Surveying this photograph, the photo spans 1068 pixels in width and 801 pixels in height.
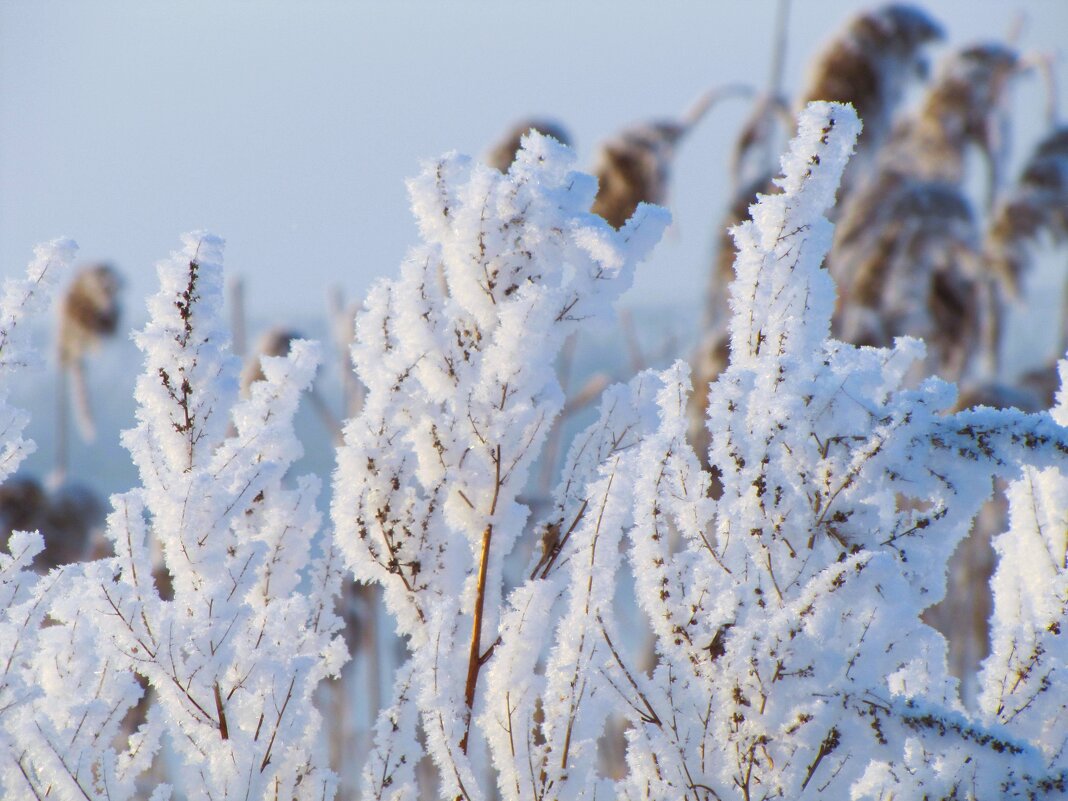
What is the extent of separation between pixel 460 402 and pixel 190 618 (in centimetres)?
39

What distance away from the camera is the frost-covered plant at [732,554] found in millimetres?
1019

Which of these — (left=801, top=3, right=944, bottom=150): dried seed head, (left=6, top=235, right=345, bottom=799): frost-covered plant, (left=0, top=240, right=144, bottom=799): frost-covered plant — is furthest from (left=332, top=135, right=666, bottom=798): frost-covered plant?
(left=801, top=3, right=944, bottom=150): dried seed head

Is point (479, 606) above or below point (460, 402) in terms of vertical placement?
below

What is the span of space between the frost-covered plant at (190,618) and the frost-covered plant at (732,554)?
12cm

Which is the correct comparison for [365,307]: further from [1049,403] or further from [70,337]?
[1049,403]

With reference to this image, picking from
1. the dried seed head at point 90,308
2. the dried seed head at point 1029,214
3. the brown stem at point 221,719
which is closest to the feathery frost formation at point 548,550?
the brown stem at point 221,719

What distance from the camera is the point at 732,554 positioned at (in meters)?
1.12

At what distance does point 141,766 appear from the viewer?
1240 millimetres

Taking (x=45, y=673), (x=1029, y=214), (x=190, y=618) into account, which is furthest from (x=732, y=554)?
(x=1029, y=214)

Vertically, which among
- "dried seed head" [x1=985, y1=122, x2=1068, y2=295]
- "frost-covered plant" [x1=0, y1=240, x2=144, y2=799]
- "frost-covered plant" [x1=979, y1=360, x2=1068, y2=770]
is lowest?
"frost-covered plant" [x1=0, y1=240, x2=144, y2=799]

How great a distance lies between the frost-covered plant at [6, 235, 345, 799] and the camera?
3.63 feet

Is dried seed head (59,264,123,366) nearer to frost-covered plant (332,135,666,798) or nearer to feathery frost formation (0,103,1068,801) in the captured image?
feathery frost formation (0,103,1068,801)

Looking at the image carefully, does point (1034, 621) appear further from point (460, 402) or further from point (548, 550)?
point (460, 402)

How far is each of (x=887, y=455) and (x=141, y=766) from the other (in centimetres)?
96
